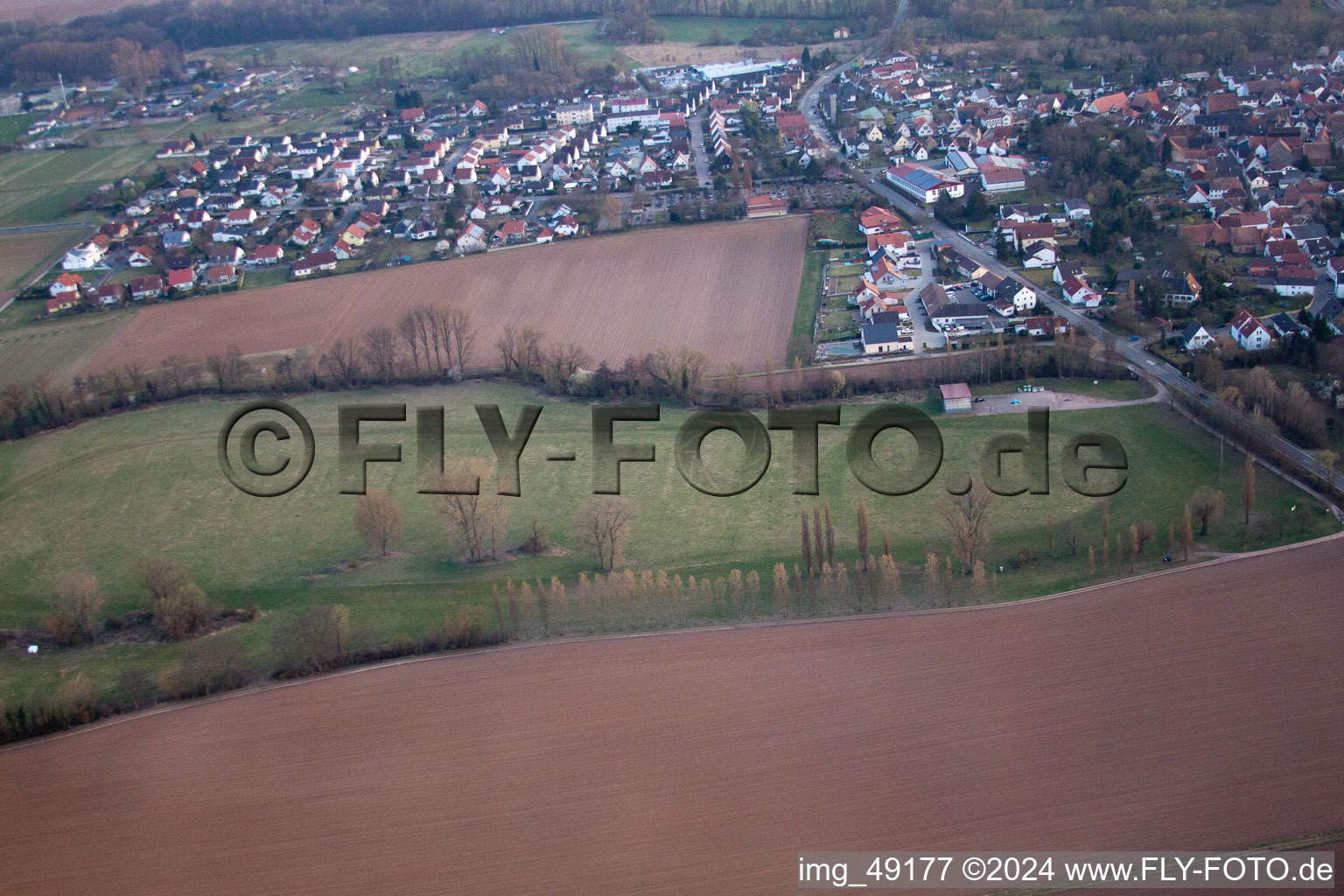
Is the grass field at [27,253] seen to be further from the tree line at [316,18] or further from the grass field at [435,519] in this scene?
the tree line at [316,18]

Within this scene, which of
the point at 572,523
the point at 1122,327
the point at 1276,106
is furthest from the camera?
the point at 1276,106

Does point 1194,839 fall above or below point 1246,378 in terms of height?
below

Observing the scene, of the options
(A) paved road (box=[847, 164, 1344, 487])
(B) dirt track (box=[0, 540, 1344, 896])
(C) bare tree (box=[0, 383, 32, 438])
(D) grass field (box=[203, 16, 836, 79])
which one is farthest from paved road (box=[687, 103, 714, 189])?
(B) dirt track (box=[0, 540, 1344, 896])

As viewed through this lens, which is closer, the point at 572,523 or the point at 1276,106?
the point at 572,523

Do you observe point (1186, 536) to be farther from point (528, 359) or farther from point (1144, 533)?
point (528, 359)

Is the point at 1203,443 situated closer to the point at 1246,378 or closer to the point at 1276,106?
the point at 1246,378

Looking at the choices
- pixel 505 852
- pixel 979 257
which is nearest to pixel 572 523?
pixel 505 852

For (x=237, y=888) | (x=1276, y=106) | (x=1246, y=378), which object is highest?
(x=1276, y=106)
